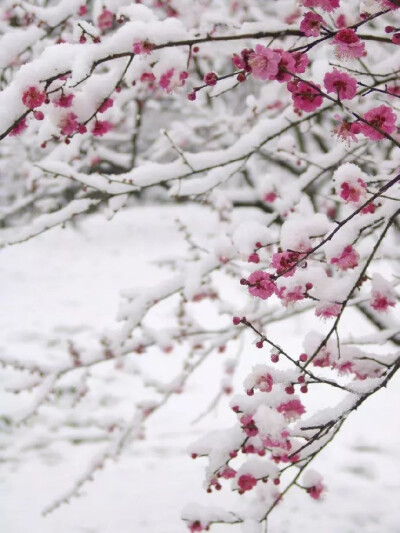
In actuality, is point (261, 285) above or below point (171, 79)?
below

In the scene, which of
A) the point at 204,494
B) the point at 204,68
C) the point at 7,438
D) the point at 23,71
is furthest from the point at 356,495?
the point at 204,68

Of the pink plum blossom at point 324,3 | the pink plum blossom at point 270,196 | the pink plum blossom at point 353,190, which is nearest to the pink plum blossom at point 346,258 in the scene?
the pink plum blossom at point 353,190

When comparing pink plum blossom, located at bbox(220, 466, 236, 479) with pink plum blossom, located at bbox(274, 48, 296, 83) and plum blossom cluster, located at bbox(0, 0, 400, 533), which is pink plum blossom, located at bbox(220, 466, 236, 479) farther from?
A: pink plum blossom, located at bbox(274, 48, 296, 83)

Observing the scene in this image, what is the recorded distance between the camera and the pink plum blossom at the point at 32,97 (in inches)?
52.9

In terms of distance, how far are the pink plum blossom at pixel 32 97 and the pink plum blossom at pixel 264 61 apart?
21.7 inches

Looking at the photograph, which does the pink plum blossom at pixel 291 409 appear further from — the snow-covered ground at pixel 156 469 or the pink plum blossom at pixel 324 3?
the snow-covered ground at pixel 156 469

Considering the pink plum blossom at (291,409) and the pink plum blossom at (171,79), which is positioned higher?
the pink plum blossom at (171,79)

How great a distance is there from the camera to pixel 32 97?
135 centimetres

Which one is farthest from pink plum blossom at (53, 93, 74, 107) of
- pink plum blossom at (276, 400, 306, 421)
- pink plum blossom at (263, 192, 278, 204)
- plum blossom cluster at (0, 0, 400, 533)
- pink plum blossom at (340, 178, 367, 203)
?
pink plum blossom at (263, 192, 278, 204)

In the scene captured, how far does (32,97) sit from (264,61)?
60cm

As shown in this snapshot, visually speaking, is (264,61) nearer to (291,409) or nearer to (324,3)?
(324,3)

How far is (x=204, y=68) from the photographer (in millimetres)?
5441

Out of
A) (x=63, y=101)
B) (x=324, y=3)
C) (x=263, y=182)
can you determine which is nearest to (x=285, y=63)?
(x=324, y=3)

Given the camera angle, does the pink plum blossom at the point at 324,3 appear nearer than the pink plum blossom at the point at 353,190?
Yes
